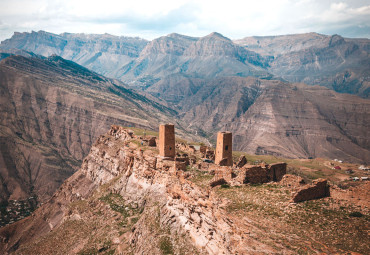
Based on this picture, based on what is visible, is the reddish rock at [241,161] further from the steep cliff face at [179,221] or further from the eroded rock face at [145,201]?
the eroded rock face at [145,201]

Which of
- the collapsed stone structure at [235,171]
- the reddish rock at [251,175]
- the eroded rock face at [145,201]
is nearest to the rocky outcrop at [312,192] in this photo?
the collapsed stone structure at [235,171]

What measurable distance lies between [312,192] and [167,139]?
31.5 metres

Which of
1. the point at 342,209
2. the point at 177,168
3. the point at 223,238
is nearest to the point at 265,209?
the point at 223,238

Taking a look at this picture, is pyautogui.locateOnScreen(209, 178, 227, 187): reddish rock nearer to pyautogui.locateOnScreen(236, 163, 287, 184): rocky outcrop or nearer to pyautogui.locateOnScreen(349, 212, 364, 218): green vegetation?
pyautogui.locateOnScreen(236, 163, 287, 184): rocky outcrop

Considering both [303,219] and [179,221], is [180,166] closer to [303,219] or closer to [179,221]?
[179,221]

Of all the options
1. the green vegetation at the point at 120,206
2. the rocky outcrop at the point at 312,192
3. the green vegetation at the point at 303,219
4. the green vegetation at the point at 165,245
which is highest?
the rocky outcrop at the point at 312,192

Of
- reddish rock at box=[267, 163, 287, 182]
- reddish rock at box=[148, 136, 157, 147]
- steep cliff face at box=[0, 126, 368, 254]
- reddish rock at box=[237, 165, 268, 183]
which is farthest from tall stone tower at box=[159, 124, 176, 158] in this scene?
reddish rock at box=[267, 163, 287, 182]

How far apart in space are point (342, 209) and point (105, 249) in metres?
34.0

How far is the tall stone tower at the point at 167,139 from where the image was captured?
5109cm

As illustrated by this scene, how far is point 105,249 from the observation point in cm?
4116

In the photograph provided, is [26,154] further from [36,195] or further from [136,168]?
[136,168]

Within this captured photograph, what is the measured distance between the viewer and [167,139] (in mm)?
51656

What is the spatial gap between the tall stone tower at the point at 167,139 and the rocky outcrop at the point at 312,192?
101 ft

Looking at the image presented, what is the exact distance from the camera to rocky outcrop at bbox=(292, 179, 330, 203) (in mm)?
23828
